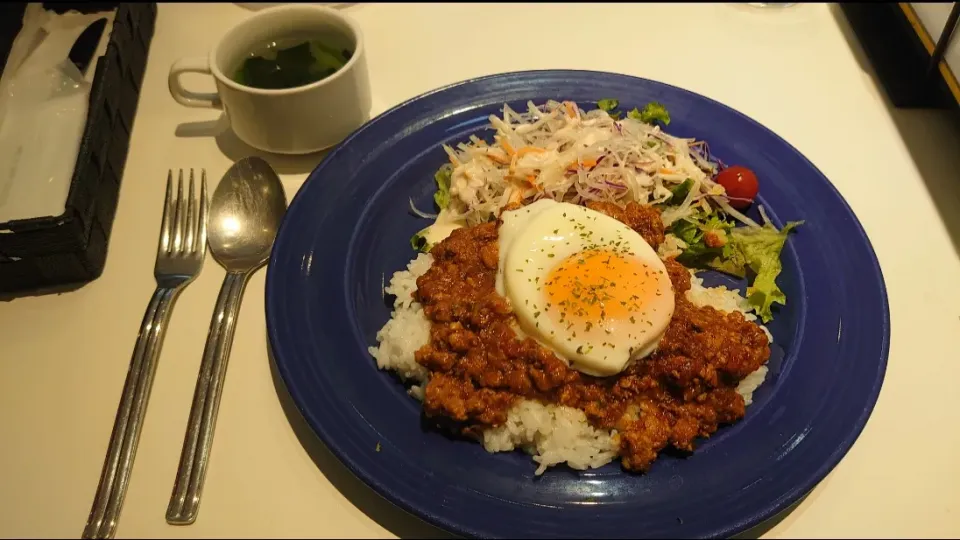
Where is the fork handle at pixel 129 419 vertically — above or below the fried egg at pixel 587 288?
below

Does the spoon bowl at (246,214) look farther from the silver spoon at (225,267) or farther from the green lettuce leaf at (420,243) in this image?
the green lettuce leaf at (420,243)

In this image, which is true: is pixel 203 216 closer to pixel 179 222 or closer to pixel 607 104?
pixel 179 222

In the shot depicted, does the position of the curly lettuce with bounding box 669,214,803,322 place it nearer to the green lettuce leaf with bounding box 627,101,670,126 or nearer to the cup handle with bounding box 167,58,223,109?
the green lettuce leaf with bounding box 627,101,670,126

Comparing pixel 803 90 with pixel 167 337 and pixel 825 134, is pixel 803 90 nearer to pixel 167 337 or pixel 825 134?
pixel 825 134

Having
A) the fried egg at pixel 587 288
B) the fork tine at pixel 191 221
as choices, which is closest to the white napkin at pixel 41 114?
the fork tine at pixel 191 221

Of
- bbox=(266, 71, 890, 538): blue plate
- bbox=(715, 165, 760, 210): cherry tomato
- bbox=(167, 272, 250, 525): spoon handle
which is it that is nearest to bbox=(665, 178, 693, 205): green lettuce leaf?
bbox=(715, 165, 760, 210): cherry tomato
